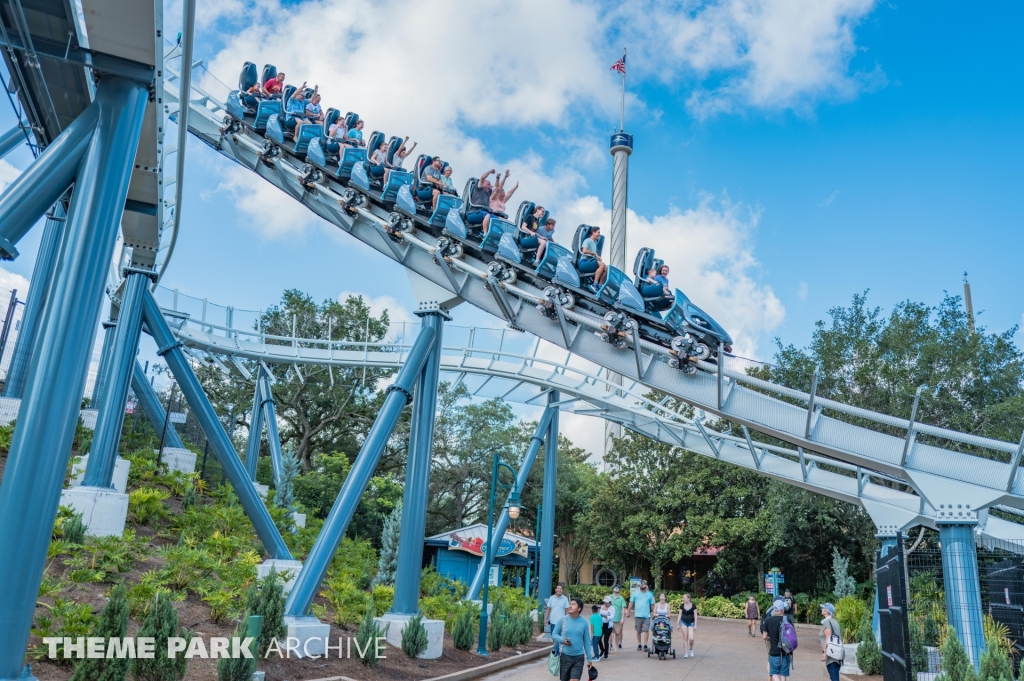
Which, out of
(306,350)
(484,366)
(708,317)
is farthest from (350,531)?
(708,317)

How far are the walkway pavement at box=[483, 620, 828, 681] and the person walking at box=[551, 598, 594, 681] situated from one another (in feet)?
13.1

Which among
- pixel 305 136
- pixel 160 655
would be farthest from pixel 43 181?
pixel 305 136

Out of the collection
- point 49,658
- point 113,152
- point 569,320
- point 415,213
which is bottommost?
point 49,658

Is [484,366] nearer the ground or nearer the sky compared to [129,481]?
nearer the sky

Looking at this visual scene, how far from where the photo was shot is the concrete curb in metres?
11.7

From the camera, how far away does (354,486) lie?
12.2m

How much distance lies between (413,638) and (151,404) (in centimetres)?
1065

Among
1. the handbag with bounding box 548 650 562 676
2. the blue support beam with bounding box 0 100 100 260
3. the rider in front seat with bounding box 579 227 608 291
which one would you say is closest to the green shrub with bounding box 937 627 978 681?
the handbag with bounding box 548 650 562 676

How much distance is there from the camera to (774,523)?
32781 mm

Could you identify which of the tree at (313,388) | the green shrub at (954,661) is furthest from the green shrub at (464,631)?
the tree at (313,388)

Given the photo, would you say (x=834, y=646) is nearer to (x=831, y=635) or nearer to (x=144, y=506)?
(x=831, y=635)

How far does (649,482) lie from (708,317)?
28.0m

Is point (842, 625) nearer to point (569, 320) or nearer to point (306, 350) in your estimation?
point (569, 320)

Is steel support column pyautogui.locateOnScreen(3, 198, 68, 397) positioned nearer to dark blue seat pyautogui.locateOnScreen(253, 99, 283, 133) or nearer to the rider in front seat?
dark blue seat pyautogui.locateOnScreen(253, 99, 283, 133)
